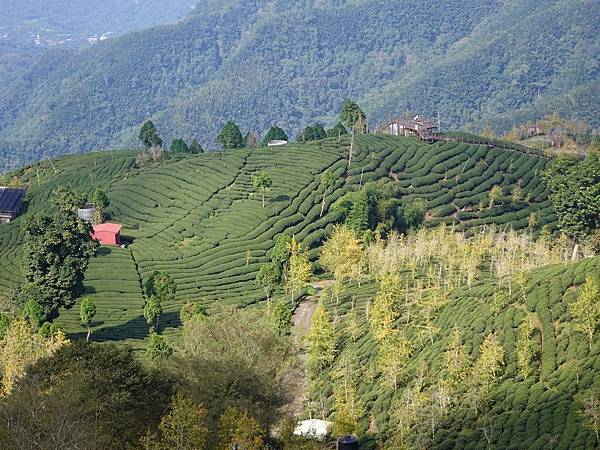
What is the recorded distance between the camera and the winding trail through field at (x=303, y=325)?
54.2 m

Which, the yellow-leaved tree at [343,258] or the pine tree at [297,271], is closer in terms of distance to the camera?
the pine tree at [297,271]

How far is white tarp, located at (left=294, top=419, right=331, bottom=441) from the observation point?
4506cm

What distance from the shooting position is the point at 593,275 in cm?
5228

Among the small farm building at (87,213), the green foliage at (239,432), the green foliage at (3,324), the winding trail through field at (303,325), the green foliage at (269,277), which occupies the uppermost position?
the green foliage at (239,432)

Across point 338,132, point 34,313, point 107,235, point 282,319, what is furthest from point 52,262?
point 338,132

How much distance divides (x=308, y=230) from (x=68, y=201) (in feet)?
79.2

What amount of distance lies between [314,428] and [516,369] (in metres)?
10.5

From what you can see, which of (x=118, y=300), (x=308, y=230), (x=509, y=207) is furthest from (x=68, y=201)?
(x=509, y=207)

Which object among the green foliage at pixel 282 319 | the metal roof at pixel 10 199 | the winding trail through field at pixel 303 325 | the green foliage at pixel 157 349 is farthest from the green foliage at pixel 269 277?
the metal roof at pixel 10 199

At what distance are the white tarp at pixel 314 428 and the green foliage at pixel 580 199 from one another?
3576cm

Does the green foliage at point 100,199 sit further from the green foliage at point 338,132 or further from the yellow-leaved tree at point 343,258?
the green foliage at point 338,132

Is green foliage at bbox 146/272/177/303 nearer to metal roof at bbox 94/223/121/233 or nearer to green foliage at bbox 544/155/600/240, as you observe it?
metal roof at bbox 94/223/121/233

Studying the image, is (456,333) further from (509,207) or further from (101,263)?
(509,207)

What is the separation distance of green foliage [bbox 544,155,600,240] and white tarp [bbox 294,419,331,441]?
35.8m
